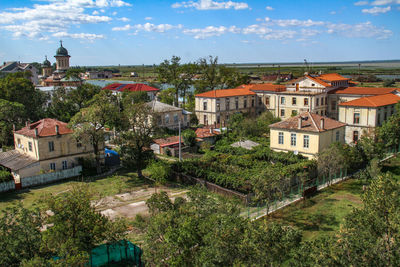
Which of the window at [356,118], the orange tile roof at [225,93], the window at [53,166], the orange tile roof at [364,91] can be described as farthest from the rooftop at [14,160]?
the orange tile roof at [364,91]

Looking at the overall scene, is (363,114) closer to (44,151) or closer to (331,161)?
(331,161)

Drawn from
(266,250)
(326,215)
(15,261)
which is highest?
(266,250)

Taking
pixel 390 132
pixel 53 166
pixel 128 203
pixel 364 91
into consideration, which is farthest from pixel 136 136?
pixel 364 91

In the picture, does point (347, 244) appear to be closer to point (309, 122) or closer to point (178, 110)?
point (309, 122)

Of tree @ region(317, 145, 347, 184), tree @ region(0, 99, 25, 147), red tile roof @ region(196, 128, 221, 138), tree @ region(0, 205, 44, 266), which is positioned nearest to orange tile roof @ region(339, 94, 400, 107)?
tree @ region(317, 145, 347, 184)

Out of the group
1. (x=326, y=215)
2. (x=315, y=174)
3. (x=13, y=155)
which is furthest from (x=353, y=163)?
(x=13, y=155)

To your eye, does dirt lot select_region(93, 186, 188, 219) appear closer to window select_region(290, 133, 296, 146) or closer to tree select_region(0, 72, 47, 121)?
window select_region(290, 133, 296, 146)

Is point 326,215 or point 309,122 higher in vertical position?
point 309,122
